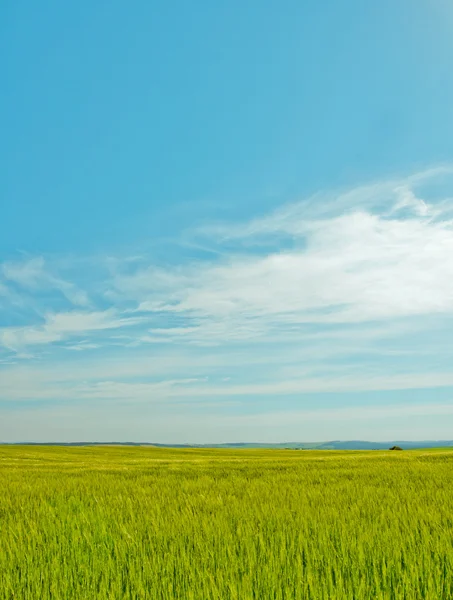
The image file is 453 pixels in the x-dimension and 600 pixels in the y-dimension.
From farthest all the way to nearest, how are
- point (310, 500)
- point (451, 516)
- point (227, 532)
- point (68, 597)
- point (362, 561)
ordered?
point (310, 500), point (451, 516), point (227, 532), point (362, 561), point (68, 597)

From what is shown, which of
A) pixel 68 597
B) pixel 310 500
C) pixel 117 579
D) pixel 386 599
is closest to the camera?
pixel 386 599

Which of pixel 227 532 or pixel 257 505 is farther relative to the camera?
pixel 257 505

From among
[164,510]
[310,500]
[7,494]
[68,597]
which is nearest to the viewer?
[68,597]

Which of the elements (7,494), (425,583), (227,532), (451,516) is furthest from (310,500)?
(7,494)

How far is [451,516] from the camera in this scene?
657 centimetres

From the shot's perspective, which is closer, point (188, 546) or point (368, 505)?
point (188, 546)

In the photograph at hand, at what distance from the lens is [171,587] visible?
3760 millimetres

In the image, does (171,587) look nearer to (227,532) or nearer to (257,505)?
(227,532)

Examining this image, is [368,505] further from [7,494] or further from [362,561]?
[7,494]

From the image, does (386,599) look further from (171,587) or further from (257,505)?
(257,505)

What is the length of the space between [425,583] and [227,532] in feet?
7.60

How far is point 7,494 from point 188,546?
7.02 m

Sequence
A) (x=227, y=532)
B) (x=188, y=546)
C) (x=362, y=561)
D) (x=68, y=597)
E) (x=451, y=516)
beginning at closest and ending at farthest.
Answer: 1. (x=68, y=597)
2. (x=362, y=561)
3. (x=188, y=546)
4. (x=227, y=532)
5. (x=451, y=516)

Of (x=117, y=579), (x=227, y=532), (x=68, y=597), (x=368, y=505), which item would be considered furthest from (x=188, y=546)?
(x=368, y=505)
